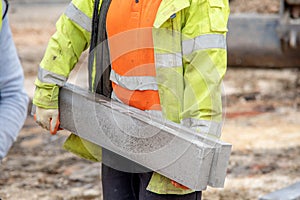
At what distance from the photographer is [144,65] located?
10.3 ft

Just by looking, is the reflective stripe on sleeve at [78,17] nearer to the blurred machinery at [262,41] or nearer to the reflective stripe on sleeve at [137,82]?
the reflective stripe on sleeve at [137,82]

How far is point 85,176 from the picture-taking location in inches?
243

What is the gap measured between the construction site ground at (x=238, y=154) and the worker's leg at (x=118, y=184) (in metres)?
1.55

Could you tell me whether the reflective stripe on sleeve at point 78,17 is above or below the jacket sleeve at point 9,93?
above

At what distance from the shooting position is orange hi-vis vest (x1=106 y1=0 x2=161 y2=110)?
3100 millimetres

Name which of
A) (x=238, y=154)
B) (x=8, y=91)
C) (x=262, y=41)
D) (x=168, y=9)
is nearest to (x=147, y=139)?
(x=168, y=9)

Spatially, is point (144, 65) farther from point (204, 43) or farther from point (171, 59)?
point (204, 43)

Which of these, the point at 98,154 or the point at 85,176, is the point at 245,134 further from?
the point at 98,154

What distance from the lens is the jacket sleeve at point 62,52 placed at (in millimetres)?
3258

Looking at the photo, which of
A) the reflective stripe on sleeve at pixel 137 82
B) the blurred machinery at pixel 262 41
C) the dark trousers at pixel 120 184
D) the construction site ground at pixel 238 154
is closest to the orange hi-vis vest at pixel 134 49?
the reflective stripe on sleeve at pixel 137 82

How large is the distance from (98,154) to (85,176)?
2.79m

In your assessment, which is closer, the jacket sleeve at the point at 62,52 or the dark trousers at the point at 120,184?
the jacket sleeve at the point at 62,52

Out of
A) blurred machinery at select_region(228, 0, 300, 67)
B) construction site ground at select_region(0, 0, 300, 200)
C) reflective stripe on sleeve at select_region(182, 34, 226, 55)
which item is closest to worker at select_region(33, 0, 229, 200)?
reflective stripe on sleeve at select_region(182, 34, 226, 55)

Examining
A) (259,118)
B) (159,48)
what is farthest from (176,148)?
(259,118)
